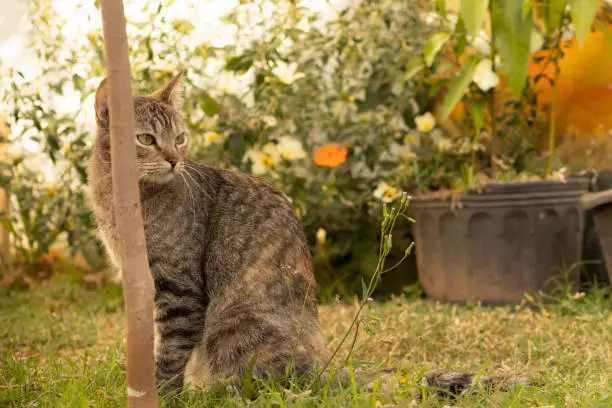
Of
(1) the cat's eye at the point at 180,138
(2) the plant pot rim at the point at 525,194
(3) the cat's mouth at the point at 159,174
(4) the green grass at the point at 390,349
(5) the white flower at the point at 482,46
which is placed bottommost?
(4) the green grass at the point at 390,349

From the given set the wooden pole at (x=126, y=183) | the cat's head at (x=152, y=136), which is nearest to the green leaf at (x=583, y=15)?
the cat's head at (x=152, y=136)

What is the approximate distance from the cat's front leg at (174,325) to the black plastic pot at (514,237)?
1.70 meters

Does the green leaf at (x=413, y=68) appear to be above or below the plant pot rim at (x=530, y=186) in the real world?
above

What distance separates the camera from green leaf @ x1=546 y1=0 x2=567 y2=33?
2.92 m

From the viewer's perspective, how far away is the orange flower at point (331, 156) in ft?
11.8

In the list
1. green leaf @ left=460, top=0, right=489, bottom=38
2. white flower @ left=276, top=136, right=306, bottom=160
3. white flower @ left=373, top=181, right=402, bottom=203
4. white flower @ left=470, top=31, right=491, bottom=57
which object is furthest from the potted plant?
white flower @ left=276, top=136, right=306, bottom=160

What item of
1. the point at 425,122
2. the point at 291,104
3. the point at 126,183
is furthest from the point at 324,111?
the point at 126,183

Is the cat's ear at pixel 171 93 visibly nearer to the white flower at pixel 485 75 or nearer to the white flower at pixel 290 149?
the white flower at pixel 290 149

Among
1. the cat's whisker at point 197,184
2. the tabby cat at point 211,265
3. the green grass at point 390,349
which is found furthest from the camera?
the cat's whisker at point 197,184

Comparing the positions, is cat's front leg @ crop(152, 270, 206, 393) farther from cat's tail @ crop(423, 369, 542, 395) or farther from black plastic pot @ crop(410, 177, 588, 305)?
black plastic pot @ crop(410, 177, 588, 305)

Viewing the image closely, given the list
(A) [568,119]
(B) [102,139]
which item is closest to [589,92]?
(A) [568,119]

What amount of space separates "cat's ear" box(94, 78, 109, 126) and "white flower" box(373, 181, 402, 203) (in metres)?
1.74

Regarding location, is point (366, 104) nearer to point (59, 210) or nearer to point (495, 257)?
point (495, 257)

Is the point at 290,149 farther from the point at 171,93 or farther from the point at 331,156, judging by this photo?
the point at 171,93
